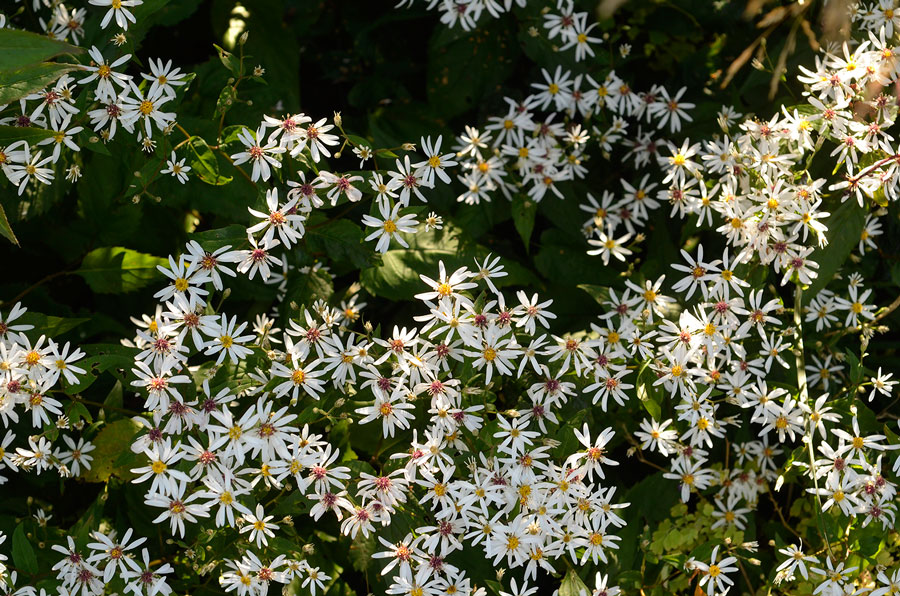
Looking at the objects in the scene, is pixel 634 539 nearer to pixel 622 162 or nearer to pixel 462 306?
pixel 462 306

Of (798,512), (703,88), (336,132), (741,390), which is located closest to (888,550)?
(798,512)

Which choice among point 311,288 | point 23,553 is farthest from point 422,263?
point 23,553

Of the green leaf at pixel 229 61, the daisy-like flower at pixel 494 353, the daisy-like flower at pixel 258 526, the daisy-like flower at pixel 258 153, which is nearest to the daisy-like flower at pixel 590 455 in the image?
the daisy-like flower at pixel 494 353

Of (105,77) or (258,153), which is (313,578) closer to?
(258,153)

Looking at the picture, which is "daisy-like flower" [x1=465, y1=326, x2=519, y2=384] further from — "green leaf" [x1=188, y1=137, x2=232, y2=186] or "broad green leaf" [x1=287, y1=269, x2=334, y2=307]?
"green leaf" [x1=188, y1=137, x2=232, y2=186]

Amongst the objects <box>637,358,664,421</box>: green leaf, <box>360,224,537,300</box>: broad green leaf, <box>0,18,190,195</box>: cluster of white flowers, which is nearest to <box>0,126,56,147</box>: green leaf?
<box>0,18,190,195</box>: cluster of white flowers

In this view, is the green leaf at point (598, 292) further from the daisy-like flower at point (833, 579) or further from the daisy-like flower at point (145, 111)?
the daisy-like flower at point (145, 111)
